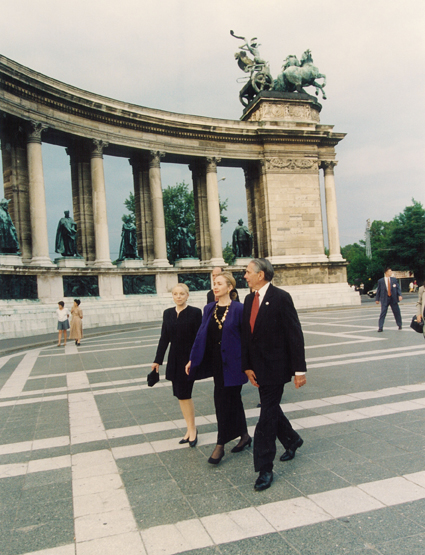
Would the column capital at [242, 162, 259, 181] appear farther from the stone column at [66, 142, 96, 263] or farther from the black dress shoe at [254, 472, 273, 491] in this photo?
the black dress shoe at [254, 472, 273, 491]

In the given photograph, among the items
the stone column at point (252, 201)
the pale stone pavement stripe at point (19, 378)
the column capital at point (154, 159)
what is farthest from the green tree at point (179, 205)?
the pale stone pavement stripe at point (19, 378)

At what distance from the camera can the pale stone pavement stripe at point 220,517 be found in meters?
3.15

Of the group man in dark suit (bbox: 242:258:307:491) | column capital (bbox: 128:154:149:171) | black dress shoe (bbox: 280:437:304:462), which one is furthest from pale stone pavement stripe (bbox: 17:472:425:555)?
column capital (bbox: 128:154:149:171)

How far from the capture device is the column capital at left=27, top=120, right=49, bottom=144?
903 inches

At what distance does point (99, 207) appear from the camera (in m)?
26.1

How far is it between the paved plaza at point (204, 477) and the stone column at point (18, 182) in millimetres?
17552

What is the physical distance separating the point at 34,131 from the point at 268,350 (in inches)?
879

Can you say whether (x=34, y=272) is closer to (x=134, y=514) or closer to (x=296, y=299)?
(x=296, y=299)

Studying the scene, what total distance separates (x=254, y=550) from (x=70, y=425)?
3823mm

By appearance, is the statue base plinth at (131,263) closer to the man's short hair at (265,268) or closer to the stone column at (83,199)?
the stone column at (83,199)

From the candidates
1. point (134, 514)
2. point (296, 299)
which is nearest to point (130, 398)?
point (134, 514)

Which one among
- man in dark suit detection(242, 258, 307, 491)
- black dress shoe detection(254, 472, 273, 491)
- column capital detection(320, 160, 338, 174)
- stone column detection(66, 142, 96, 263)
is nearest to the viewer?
black dress shoe detection(254, 472, 273, 491)

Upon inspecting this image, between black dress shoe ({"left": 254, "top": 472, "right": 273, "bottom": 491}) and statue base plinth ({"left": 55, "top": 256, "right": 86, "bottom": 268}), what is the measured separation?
2135 cm

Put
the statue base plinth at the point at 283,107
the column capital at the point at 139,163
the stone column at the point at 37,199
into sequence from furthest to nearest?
the statue base plinth at the point at 283,107 < the column capital at the point at 139,163 < the stone column at the point at 37,199
